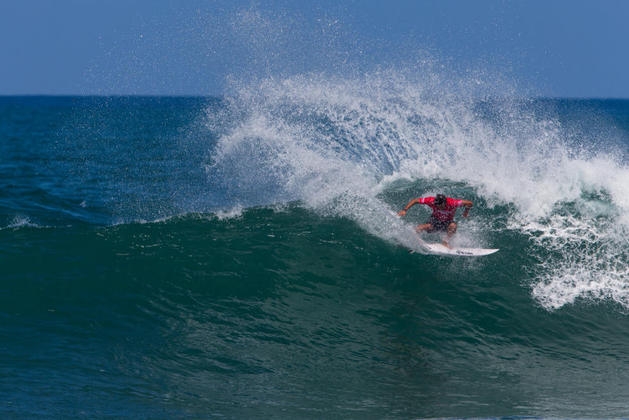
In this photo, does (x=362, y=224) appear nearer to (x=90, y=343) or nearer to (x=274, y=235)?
(x=274, y=235)

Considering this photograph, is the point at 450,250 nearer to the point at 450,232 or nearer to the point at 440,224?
the point at 450,232

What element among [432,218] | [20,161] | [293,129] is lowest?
[432,218]

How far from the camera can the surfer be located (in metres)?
11.7

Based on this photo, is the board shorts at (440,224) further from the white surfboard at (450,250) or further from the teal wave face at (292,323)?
the teal wave face at (292,323)

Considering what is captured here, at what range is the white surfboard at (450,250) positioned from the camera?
Answer: 11742 mm

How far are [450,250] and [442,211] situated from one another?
712 mm

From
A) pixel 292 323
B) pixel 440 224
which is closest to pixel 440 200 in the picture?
pixel 440 224

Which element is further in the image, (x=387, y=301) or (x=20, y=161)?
(x=20, y=161)

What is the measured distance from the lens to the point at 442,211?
11.8 meters

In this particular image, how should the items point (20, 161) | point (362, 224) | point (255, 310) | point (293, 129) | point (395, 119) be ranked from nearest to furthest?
point (255, 310), point (362, 224), point (293, 129), point (395, 119), point (20, 161)

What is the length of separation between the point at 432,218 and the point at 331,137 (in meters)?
5.66

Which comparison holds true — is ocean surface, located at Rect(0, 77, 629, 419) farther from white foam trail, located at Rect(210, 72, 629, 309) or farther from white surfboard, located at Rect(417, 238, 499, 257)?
white surfboard, located at Rect(417, 238, 499, 257)

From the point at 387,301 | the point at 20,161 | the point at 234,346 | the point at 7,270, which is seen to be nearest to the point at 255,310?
the point at 234,346

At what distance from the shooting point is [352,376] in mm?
9008
